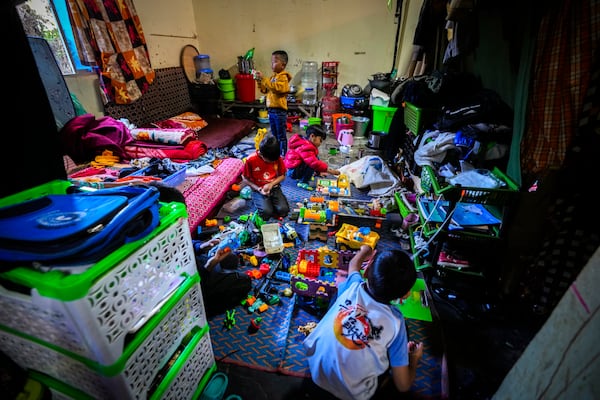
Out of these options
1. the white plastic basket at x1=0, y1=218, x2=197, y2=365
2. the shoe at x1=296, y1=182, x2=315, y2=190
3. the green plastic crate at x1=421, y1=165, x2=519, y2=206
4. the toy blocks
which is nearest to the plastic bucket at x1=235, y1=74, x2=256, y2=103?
the shoe at x1=296, y1=182, x2=315, y2=190

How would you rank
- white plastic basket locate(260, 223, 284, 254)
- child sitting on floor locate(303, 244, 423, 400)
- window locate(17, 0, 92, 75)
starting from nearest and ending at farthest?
child sitting on floor locate(303, 244, 423, 400) < white plastic basket locate(260, 223, 284, 254) < window locate(17, 0, 92, 75)

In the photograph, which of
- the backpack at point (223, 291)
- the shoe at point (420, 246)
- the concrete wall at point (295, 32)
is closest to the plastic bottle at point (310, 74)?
the concrete wall at point (295, 32)

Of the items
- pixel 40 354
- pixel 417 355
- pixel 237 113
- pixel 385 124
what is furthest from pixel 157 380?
pixel 237 113

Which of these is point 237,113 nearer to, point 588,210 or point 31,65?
point 31,65

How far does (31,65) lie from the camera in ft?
3.26

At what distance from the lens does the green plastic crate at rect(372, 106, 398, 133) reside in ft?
13.9

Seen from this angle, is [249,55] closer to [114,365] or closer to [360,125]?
[360,125]

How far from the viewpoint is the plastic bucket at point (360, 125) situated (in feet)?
17.6

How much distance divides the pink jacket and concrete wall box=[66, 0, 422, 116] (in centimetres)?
Answer: 302

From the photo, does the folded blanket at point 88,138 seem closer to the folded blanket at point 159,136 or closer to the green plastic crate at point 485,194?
the folded blanket at point 159,136

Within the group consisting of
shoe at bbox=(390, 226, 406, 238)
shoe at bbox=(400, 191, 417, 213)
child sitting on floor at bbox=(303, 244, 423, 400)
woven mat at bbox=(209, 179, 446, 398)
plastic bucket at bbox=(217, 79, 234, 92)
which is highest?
plastic bucket at bbox=(217, 79, 234, 92)

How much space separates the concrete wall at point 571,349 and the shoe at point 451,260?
3.89 ft

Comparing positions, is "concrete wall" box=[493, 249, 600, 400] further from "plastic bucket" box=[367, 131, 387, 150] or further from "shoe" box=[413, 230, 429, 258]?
"plastic bucket" box=[367, 131, 387, 150]

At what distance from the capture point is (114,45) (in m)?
3.70
